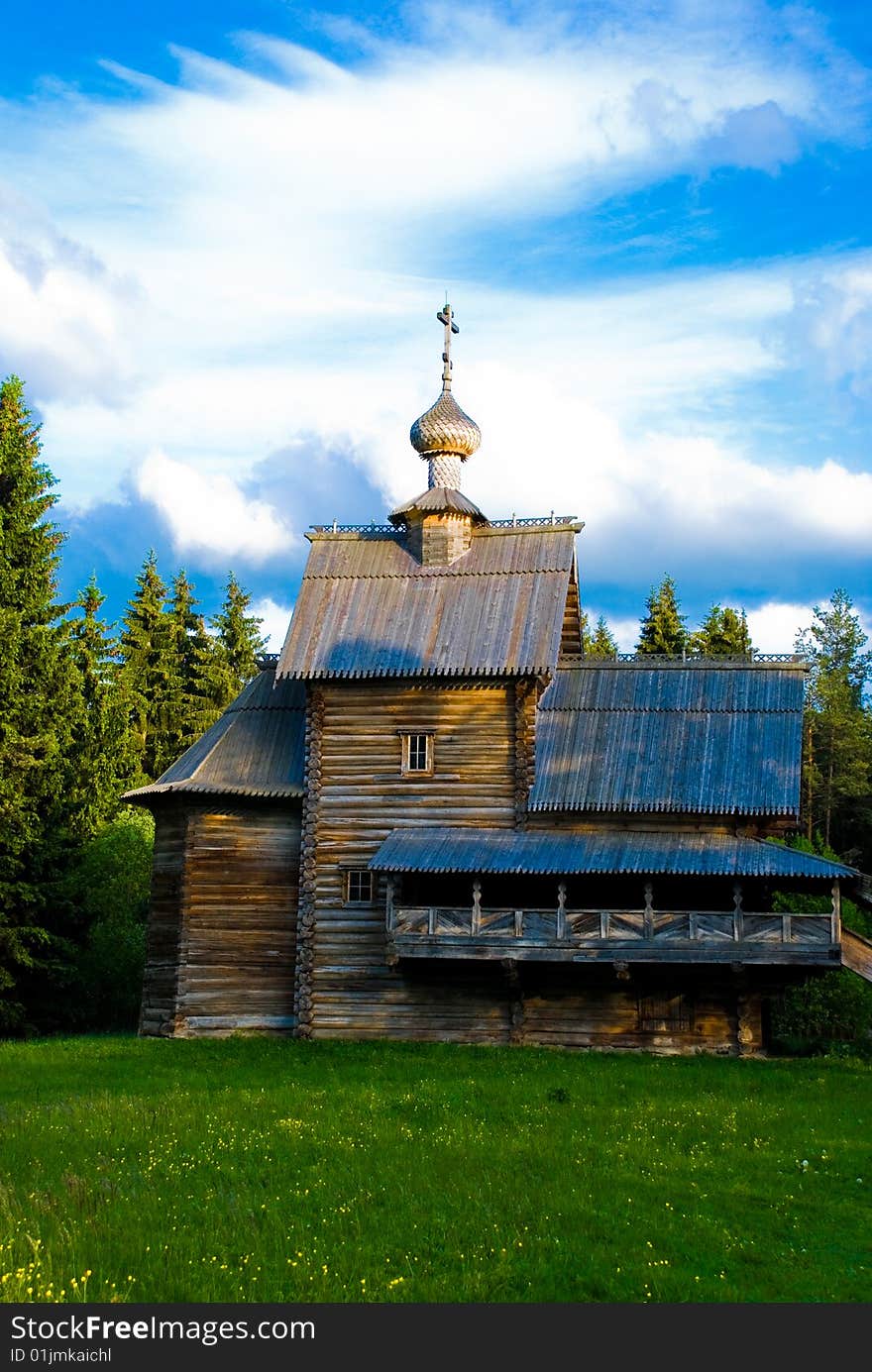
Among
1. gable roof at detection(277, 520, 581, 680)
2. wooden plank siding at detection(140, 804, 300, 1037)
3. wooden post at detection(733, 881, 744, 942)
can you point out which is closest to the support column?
wooden post at detection(733, 881, 744, 942)

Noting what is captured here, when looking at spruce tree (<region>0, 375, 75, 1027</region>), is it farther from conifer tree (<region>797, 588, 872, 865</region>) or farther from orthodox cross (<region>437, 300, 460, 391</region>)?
conifer tree (<region>797, 588, 872, 865</region>)

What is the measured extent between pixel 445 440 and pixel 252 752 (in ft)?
27.3

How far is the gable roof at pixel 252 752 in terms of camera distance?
98.6ft

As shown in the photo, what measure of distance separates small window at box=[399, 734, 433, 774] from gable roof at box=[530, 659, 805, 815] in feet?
7.29

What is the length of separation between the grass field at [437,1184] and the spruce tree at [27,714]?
36.8 ft

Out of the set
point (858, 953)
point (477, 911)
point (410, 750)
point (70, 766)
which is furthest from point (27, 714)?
point (858, 953)

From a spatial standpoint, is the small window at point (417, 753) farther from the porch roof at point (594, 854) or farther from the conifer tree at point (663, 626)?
the conifer tree at point (663, 626)

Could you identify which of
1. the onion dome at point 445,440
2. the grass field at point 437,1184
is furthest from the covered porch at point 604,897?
the onion dome at point 445,440

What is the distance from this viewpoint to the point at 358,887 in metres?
29.6

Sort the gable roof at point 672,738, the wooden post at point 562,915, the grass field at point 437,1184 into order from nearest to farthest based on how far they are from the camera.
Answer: the grass field at point 437,1184, the wooden post at point 562,915, the gable roof at point 672,738

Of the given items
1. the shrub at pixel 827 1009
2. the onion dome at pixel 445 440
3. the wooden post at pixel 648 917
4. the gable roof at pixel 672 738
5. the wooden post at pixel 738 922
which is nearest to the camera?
the wooden post at pixel 738 922

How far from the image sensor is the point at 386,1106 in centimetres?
2022

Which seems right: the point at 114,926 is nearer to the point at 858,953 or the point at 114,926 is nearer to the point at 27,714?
the point at 27,714

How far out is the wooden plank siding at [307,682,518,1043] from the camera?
28.7 meters
